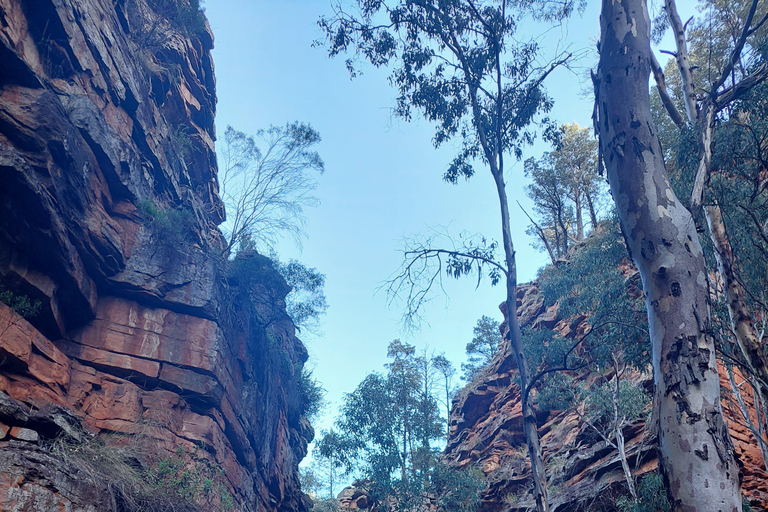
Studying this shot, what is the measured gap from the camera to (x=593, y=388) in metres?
15.7

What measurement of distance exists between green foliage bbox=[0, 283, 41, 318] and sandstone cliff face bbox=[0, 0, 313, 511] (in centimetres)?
17

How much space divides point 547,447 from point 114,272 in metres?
14.5

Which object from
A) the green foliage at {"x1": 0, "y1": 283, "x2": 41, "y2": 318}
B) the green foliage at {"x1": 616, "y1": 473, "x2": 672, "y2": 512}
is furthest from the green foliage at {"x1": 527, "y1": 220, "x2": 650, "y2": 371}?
the green foliage at {"x1": 0, "y1": 283, "x2": 41, "y2": 318}

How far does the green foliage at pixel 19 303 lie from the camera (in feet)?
31.5

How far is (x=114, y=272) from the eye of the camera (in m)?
12.7

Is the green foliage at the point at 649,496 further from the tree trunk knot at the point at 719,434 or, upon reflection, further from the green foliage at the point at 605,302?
the tree trunk knot at the point at 719,434

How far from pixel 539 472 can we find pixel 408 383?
44.0 feet

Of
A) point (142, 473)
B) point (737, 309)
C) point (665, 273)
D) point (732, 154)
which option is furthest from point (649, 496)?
point (142, 473)

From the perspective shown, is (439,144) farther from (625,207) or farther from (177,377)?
(177,377)

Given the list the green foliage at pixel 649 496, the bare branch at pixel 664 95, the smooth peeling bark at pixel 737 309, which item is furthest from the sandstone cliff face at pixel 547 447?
the bare branch at pixel 664 95

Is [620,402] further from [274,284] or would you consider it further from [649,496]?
[274,284]

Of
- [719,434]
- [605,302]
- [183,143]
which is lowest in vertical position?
[719,434]

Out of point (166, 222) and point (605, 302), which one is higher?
point (166, 222)

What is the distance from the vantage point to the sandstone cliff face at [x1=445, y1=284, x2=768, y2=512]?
40.0ft
